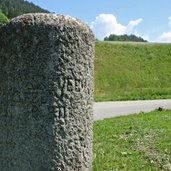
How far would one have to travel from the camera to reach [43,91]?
3723 mm

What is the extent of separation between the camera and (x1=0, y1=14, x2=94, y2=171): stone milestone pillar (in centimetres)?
371

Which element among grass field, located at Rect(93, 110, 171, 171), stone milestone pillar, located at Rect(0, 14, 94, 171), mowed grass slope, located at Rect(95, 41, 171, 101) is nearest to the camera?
stone milestone pillar, located at Rect(0, 14, 94, 171)

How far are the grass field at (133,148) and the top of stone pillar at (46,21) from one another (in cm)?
325

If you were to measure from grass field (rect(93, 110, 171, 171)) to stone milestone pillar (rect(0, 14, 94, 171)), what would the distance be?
116 inches

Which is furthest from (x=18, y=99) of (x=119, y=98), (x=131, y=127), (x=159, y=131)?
(x=119, y=98)

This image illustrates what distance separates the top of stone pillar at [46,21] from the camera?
146 inches

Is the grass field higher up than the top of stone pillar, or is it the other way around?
the top of stone pillar

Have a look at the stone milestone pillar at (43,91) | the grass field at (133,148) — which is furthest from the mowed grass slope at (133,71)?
the stone milestone pillar at (43,91)

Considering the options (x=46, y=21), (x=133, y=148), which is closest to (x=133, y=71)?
(x=133, y=148)

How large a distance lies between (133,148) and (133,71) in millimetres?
30322

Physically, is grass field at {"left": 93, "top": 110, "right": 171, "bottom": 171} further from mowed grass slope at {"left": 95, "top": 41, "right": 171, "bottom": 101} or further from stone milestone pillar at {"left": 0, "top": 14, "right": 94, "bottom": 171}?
mowed grass slope at {"left": 95, "top": 41, "right": 171, "bottom": 101}

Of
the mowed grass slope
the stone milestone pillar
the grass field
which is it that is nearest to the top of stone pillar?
the stone milestone pillar

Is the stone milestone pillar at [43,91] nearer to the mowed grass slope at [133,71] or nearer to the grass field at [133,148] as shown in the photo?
the grass field at [133,148]

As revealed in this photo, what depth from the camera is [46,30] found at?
369 centimetres
